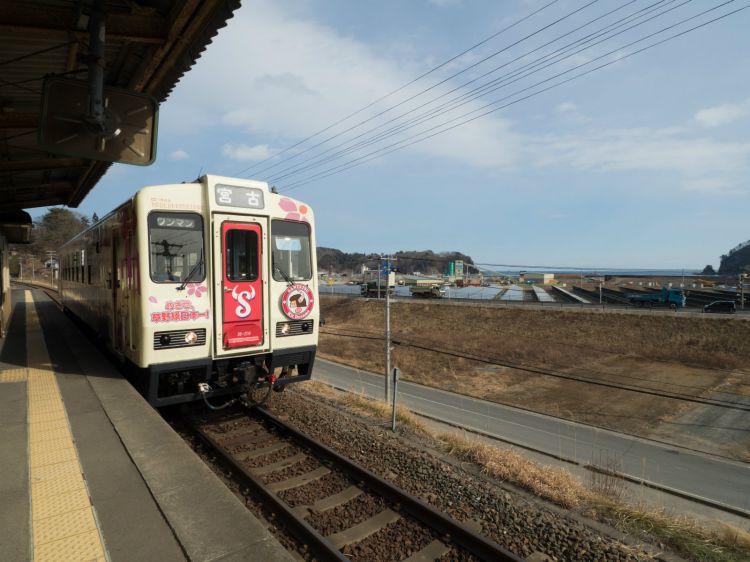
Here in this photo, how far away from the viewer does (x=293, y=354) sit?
7566 millimetres

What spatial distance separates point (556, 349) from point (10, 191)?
123 ft

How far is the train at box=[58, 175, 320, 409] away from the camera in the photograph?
6312 mm

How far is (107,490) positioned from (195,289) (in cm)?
333

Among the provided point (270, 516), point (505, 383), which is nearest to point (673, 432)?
point (505, 383)

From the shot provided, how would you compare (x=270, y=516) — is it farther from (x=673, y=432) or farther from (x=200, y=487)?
(x=673, y=432)

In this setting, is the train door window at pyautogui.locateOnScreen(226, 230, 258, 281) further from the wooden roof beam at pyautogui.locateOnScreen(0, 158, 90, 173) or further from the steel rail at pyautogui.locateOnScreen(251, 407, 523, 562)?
the wooden roof beam at pyautogui.locateOnScreen(0, 158, 90, 173)

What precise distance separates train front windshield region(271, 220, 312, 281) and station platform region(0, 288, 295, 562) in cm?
295

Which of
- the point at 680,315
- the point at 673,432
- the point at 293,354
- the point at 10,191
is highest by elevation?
the point at 10,191

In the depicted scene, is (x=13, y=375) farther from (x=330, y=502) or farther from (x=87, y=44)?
(x=330, y=502)

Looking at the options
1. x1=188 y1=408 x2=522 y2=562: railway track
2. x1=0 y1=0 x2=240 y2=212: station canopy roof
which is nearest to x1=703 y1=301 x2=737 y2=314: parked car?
x1=188 y1=408 x2=522 y2=562: railway track

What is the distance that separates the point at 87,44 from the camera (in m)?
5.59

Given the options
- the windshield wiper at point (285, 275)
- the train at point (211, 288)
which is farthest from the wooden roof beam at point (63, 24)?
the windshield wiper at point (285, 275)

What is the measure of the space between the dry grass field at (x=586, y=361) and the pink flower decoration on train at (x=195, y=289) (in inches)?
967

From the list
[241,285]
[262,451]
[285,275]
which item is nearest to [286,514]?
[262,451]
